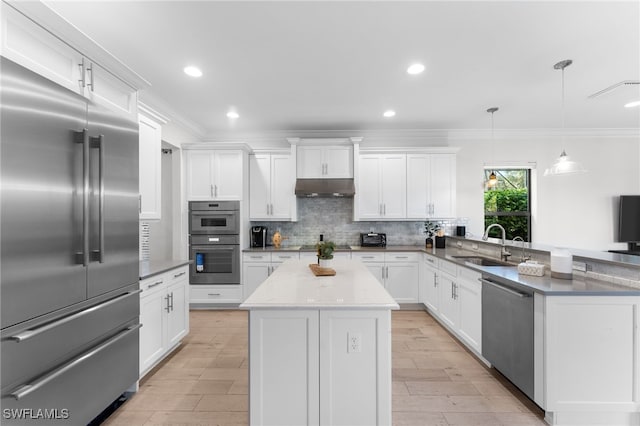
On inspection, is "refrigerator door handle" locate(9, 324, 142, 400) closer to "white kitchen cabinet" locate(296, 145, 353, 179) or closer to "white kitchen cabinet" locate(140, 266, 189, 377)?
"white kitchen cabinet" locate(140, 266, 189, 377)

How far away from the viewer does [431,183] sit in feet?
16.4

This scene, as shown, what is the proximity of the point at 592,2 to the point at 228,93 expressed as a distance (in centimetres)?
325

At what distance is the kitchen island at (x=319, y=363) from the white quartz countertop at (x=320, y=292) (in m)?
0.01

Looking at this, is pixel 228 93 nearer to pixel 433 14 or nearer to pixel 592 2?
pixel 433 14

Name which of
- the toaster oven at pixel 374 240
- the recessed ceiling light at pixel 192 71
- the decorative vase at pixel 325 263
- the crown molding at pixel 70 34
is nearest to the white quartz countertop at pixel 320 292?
the decorative vase at pixel 325 263

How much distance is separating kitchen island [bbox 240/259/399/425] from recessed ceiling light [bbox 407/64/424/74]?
226 centimetres

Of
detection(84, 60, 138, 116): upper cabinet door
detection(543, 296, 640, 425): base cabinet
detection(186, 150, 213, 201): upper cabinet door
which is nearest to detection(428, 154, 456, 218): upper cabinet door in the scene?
detection(543, 296, 640, 425): base cabinet

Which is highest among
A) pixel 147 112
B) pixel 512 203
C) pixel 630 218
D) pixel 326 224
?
pixel 147 112

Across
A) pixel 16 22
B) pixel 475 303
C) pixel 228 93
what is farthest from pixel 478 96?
pixel 16 22

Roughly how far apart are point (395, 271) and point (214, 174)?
10.2 feet

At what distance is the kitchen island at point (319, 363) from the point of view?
1.77 m

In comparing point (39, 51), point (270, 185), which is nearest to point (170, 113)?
point (270, 185)

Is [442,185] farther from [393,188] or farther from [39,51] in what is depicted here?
[39,51]

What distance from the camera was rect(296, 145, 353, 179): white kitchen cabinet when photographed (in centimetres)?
495
